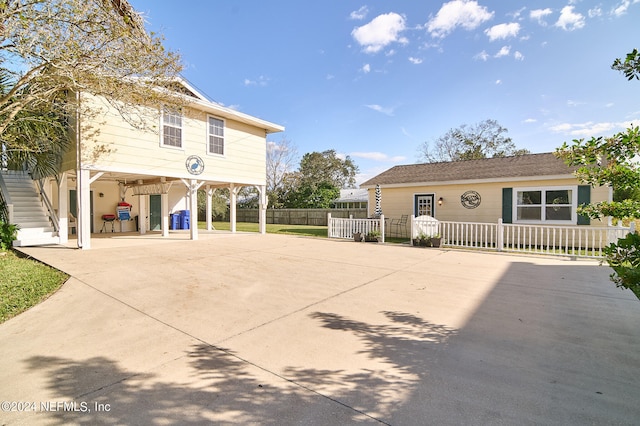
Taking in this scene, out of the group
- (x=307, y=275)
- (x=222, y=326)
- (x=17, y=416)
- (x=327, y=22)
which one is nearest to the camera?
(x=17, y=416)

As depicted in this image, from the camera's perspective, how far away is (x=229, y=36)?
11984 millimetres

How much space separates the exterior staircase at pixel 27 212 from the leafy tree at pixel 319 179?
20025 millimetres

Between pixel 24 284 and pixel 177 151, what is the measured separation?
23.5 ft

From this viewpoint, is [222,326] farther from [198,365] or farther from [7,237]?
[7,237]

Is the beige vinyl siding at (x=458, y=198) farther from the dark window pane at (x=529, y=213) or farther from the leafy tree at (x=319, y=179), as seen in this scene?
the leafy tree at (x=319, y=179)

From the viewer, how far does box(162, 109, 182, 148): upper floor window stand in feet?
35.6

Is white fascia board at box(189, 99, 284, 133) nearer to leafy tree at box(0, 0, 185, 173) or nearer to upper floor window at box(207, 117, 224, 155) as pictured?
upper floor window at box(207, 117, 224, 155)

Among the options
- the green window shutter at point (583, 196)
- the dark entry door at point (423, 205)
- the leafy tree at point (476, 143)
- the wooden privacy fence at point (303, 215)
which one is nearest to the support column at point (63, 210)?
the dark entry door at point (423, 205)

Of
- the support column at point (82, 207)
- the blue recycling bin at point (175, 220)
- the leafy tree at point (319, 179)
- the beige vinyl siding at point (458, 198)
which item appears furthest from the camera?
the leafy tree at point (319, 179)

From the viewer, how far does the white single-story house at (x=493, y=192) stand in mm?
10797

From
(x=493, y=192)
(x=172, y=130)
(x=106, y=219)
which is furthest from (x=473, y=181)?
(x=106, y=219)

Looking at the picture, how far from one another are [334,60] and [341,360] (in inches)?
603

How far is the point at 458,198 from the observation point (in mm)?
13055

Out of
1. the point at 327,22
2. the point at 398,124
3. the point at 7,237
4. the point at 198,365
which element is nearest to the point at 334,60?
the point at 327,22
